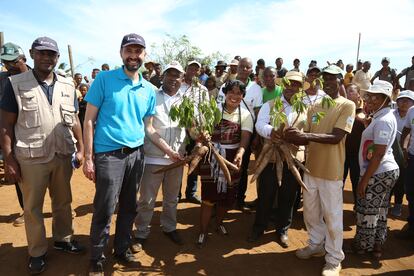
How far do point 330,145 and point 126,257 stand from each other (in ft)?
8.31

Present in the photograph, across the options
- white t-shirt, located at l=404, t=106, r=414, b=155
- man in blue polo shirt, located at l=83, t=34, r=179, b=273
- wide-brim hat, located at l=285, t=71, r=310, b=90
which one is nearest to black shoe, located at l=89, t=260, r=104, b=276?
man in blue polo shirt, located at l=83, t=34, r=179, b=273

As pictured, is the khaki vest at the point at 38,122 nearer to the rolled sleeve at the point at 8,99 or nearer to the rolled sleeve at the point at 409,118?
the rolled sleeve at the point at 8,99

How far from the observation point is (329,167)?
3.28 meters

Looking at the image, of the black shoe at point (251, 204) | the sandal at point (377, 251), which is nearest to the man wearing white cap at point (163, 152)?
the black shoe at point (251, 204)

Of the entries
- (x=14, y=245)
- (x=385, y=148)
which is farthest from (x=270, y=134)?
(x=14, y=245)

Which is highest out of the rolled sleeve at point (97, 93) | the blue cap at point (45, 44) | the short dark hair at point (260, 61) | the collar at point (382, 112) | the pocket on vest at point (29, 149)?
the short dark hair at point (260, 61)

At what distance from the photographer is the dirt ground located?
11.4ft

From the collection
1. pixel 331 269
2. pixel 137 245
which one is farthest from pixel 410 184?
pixel 137 245

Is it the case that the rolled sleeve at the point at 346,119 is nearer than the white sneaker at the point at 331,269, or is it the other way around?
the rolled sleeve at the point at 346,119

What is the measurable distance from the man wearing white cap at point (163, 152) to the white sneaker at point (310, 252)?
5.56 ft

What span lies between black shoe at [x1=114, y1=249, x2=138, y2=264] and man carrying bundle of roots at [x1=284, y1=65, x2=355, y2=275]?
2.03m

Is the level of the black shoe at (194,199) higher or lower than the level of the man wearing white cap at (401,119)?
lower

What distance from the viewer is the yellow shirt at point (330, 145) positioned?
10.4 ft

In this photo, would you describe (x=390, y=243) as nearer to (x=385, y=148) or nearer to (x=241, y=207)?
(x=385, y=148)
